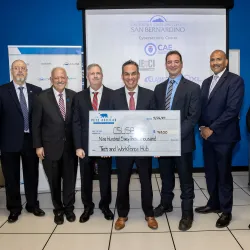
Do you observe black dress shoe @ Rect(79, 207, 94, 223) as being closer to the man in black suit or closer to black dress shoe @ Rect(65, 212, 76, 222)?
black dress shoe @ Rect(65, 212, 76, 222)

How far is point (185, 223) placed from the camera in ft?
8.58

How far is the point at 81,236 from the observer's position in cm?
252

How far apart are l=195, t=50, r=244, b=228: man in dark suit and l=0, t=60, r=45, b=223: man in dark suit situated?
1894 mm

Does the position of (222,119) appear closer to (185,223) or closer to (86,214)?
(185,223)

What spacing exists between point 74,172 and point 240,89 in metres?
1.94

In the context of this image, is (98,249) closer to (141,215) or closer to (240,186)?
(141,215)

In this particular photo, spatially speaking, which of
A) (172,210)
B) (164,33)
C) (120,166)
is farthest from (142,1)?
(172,210)

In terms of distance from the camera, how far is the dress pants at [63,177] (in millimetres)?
2771

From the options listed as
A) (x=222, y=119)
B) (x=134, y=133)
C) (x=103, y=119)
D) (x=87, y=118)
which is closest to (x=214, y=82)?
(x=222, y=119)

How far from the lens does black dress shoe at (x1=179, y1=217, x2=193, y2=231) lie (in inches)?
102

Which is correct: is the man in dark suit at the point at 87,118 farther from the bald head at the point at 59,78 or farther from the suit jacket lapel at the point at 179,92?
the suit jacket lapel at the point at 179,92

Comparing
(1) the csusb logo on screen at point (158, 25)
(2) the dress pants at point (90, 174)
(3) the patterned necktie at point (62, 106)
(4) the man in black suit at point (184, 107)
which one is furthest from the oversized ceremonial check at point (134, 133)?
(1) the csusb logo on screen at point (158, 25)

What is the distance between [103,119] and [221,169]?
1314mm

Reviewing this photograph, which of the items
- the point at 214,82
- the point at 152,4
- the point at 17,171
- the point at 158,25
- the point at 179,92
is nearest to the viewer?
the point at 179,92
